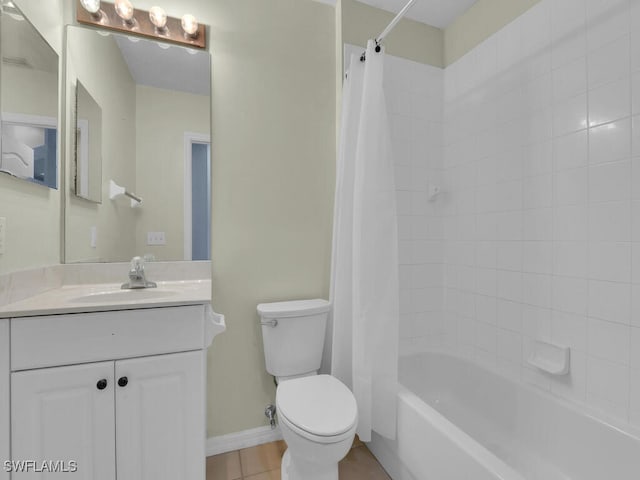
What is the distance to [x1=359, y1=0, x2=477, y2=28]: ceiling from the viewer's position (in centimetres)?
184

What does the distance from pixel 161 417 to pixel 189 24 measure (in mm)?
1778

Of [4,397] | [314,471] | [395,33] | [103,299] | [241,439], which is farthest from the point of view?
[395,33]

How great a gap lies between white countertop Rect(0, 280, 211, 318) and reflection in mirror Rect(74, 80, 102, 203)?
1.47 feet

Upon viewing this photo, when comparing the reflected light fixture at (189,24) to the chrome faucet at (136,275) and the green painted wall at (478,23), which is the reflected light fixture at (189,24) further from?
the green painted wall at (478,23)

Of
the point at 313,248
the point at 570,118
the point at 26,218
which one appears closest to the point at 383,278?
the point at 313,248

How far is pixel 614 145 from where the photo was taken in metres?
1.21

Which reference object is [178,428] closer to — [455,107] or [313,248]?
[313,248]

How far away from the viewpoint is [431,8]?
1888mm

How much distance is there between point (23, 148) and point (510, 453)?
2.46 metres

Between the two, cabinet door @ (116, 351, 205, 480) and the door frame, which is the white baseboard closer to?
cabinet door @ (116, 351, 205, 480)

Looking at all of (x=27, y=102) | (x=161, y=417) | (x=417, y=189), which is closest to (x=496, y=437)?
(x=417, y=189)

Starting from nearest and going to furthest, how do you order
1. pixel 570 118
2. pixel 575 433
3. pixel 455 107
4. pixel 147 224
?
1. pixel 575 433
2. pixel 570 118
3. pixel 147 224
4. pixel 455 107

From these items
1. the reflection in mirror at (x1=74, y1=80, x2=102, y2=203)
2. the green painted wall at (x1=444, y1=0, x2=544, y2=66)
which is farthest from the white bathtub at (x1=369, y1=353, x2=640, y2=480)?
the green painted wall at (x1=444, y1=0, x2=544, y2=66)

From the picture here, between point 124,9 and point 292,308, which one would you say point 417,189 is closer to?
point 292,308
